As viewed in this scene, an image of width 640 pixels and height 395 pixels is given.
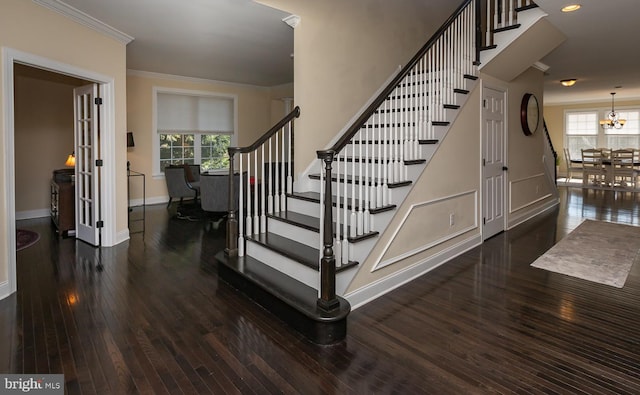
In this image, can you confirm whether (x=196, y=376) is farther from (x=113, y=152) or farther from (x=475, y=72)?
(x=475, y=72)

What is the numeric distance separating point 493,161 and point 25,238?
20.5ft

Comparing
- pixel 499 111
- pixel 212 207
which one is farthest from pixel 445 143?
pixel 212 207

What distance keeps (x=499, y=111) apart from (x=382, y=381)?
4.42m

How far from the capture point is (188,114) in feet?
26.5

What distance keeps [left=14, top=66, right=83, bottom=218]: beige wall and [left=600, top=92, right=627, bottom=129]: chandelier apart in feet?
43.9

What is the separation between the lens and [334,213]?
3.28 m

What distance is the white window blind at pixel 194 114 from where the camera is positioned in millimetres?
7770

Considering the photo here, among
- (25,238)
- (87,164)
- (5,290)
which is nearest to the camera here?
(5,290)

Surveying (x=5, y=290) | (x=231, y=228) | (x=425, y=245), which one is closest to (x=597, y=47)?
(x=425, y=245)

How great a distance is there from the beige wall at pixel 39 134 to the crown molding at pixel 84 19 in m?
1.92

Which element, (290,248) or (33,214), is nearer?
(290,248)

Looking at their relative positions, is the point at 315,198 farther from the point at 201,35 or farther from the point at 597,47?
the point at 597,47

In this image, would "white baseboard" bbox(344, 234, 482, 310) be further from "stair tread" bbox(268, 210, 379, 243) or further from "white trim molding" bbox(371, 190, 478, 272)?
"stair tread" bbox(268, 210, 379, 243)

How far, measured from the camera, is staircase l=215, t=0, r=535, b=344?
8.16 ft
